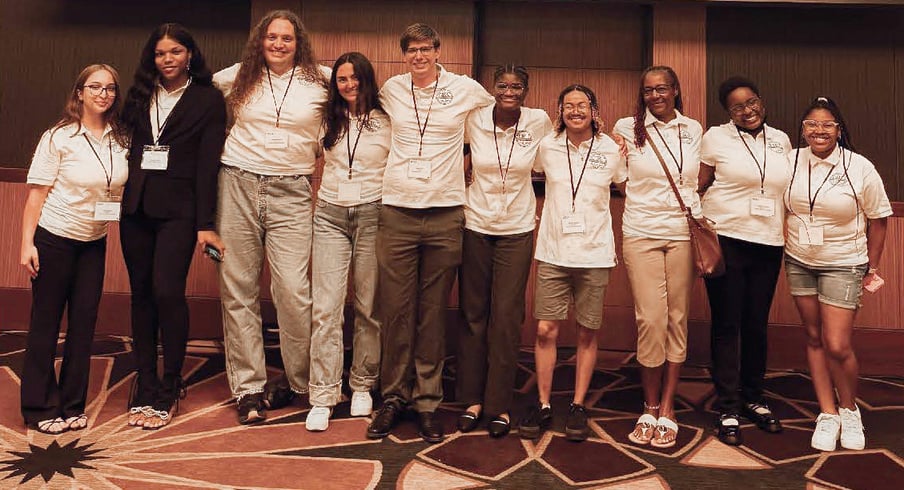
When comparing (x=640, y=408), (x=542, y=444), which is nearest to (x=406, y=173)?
(x=542, y=444)

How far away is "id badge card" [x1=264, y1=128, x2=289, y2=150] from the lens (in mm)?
2615

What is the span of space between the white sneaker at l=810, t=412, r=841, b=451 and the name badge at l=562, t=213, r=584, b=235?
1357 millimetres

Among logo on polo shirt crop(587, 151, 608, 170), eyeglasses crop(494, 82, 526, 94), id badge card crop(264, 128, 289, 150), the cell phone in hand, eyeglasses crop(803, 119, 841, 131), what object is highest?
eyeglasses crop(494, 82, 526, 94)

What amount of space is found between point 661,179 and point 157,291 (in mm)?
2180

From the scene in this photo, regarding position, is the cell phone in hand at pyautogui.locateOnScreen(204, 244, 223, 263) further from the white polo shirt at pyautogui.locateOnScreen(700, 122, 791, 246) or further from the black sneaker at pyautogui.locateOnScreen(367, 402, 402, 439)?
the white polo shirt at pyautogui.locateOnScreen(700, 122, 791, 246)

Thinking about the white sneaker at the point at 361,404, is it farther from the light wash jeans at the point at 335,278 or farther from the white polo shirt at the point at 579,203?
the white polo shirt at the point at 579,203

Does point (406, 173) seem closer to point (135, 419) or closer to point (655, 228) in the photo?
point (655, 228)

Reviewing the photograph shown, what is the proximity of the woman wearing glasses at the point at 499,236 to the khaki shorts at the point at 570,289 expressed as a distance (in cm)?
9

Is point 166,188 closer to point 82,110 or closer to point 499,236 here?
point 82,110

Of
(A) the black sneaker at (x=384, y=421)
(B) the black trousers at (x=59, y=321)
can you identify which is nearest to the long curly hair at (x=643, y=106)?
(A) the black sneaker at (x=384, y=421)

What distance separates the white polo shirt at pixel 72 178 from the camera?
2.52m

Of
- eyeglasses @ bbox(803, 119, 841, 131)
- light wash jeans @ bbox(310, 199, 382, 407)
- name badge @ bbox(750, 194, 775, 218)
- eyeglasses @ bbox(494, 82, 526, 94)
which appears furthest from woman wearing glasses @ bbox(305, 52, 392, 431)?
eyeglasses @ bbox(803, 119, 841, 131)

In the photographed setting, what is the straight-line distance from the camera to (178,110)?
256 cm

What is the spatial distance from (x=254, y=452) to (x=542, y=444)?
117 cm
